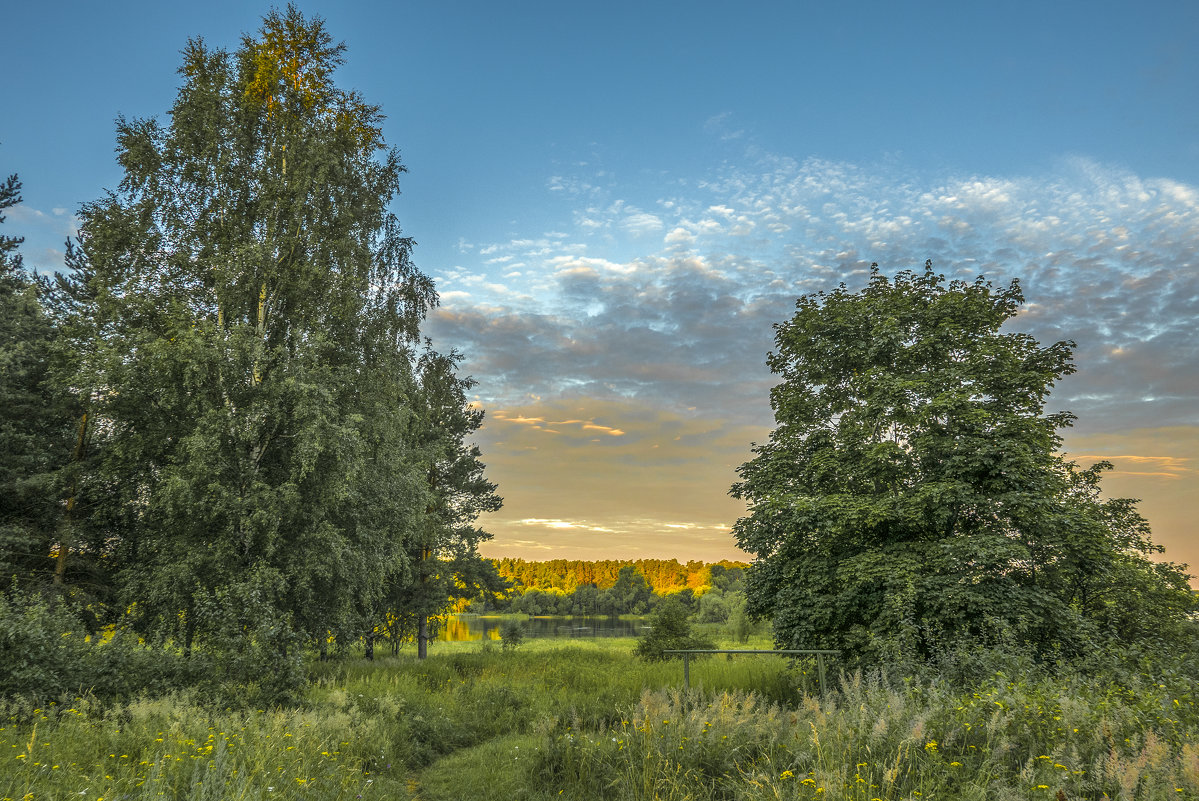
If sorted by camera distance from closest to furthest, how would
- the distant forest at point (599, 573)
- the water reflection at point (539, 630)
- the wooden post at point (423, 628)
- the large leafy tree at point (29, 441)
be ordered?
the large leafy tree at point (29, 441)
the wooden post at point (423, 628)
the water reflection at point (539, 630)
the distant forest at point (599, 573)

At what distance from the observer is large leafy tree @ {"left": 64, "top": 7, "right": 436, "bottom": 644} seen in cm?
1284

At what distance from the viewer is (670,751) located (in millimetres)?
6012

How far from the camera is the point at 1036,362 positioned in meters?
17.0

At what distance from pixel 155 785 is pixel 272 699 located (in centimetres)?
519

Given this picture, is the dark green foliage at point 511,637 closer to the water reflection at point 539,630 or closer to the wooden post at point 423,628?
the wooden post at point 423,628

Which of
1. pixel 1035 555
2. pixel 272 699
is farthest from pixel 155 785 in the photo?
pixel 1035 555

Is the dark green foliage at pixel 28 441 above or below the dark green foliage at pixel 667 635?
above

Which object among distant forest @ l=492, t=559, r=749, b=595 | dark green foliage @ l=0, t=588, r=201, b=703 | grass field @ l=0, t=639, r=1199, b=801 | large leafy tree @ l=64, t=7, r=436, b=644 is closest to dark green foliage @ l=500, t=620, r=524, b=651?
large leafy tree @ l=64, t=7, r=436, b=644

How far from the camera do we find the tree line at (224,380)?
42.3ft

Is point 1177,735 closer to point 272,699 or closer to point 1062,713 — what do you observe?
point 1062,713

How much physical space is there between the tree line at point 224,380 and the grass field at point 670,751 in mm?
4400

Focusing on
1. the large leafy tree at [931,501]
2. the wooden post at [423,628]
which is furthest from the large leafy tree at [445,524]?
the large leafy tree at [931,501]

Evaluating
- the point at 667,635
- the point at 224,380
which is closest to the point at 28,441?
the point at 224,380

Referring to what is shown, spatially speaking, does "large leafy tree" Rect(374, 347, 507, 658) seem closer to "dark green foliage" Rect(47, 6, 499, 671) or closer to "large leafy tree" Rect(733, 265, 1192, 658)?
"dark green foliage" Rect(47, 6, 499, 671)
